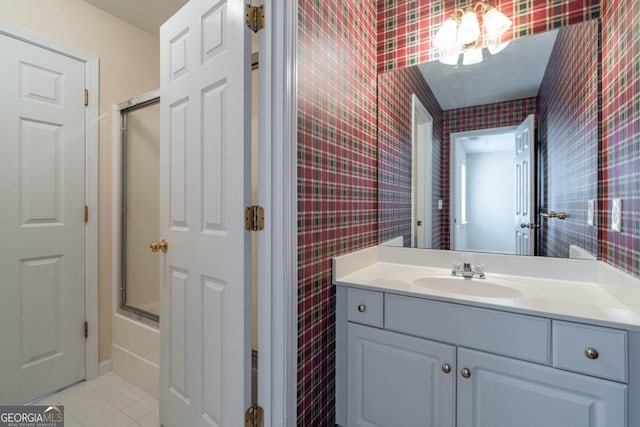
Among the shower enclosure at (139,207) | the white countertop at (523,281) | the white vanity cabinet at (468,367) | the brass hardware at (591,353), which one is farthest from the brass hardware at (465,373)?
the shower enclosure at (139,207)

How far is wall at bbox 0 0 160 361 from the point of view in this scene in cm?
181

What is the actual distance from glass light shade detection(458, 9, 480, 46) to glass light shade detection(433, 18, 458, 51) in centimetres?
4

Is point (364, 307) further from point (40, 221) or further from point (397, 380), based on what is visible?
point (40, 221)

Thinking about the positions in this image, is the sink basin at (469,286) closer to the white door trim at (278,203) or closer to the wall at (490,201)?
the wall at (490,201)

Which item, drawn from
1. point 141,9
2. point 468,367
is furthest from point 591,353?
point 141,9

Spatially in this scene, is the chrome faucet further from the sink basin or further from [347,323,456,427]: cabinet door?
[347,323,456,427]: cabinet door

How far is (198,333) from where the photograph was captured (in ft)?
4.19

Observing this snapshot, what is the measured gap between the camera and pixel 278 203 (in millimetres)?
1076

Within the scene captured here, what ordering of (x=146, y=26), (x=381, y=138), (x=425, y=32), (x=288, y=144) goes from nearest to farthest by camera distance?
(x=288, y=144) < (x=425, y=32) < (x=381, y=138) < (x=146, y=26)

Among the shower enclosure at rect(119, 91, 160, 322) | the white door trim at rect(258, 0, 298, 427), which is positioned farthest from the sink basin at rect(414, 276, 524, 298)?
the shower enclosure at rect(119, 91, 160, 322)

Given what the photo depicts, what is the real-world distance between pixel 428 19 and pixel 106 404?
2743mm

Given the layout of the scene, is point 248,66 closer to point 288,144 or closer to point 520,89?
point 288,144

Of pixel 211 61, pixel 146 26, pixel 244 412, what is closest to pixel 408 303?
pixel 244 412

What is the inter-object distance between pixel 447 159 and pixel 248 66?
1157 millimetres
